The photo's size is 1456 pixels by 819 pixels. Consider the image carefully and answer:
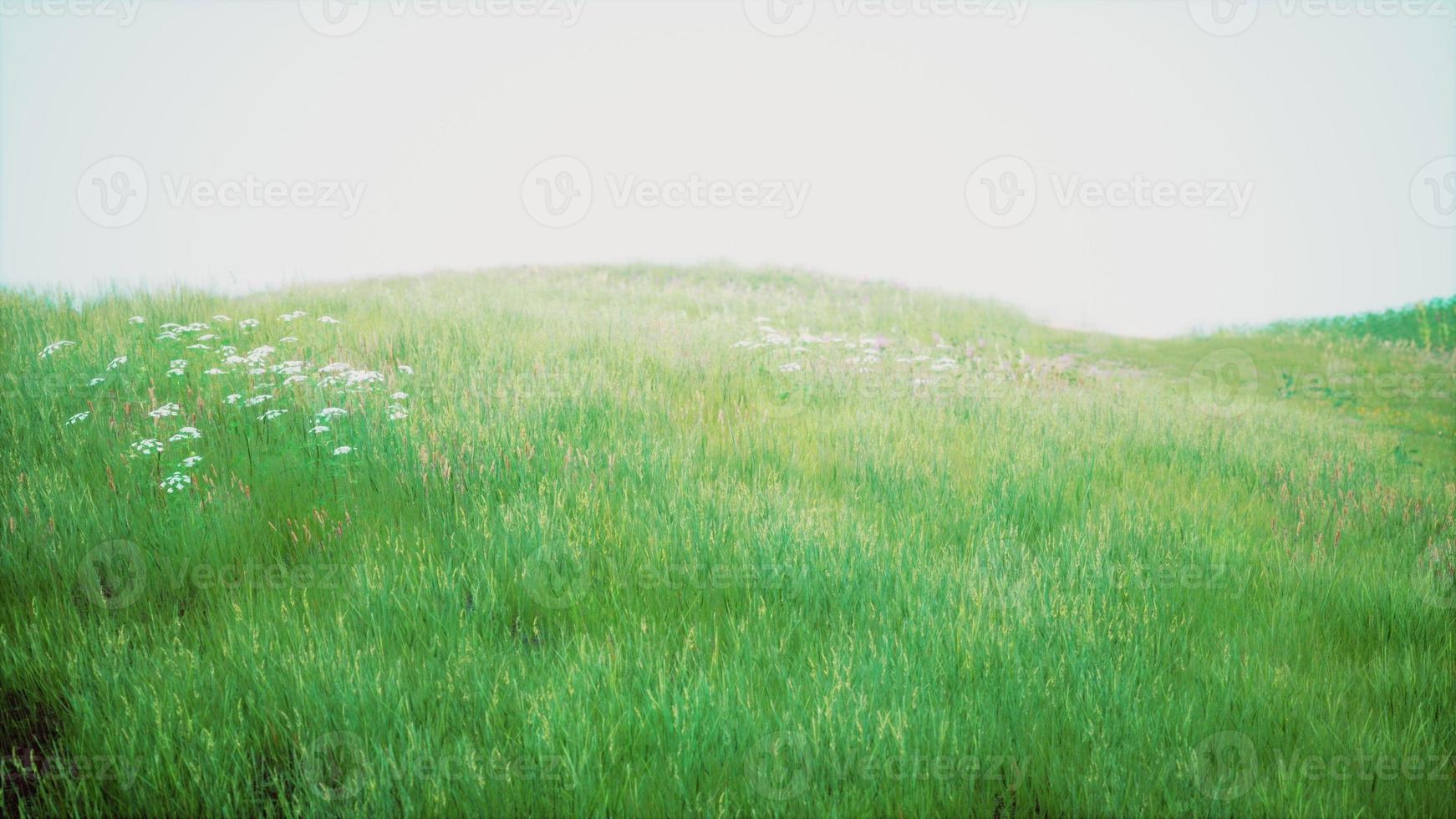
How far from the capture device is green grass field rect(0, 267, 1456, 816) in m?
2.65

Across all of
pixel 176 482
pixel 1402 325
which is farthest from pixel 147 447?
pixel 1402 325

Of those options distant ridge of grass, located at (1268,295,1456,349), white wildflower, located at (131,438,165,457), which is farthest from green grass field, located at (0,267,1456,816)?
distant ridge of grass, located at (1268,295,1456,349)

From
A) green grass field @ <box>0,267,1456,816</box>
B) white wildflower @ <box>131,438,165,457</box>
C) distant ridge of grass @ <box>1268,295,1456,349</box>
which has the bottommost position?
green grass field @ <box>0,267,1456,816</box>

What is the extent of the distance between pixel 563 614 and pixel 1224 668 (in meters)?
3.10

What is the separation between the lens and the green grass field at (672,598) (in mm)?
2652

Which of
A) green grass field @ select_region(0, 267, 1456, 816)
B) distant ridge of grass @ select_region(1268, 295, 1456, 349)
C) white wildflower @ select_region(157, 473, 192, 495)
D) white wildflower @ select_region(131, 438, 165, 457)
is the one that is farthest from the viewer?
distant ridge of grass @ select_region(1268, 295, 1456, 349)

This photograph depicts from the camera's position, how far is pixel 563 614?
3.62m

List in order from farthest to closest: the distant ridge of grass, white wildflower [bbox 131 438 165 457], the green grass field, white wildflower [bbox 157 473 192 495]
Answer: the distant ridge of grass
white wildflower [bbox 131 438 165 457]
white wildflower [bbox 157 473 192 495]
the green grass field

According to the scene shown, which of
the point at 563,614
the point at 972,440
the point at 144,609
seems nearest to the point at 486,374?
the point at 144,609

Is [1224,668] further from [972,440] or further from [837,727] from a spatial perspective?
[972,440]

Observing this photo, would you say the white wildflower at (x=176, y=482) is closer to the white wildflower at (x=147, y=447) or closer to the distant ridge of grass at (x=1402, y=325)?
the white wildflower at (x=147, y=447)

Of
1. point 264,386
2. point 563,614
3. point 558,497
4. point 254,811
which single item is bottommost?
point 254,811

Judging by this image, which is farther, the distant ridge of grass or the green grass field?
the distant ridge of grass

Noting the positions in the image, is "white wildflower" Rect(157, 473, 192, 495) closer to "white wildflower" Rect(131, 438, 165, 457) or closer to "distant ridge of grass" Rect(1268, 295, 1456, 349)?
"white wildflower" Rect(131, 438, 165, 457)
